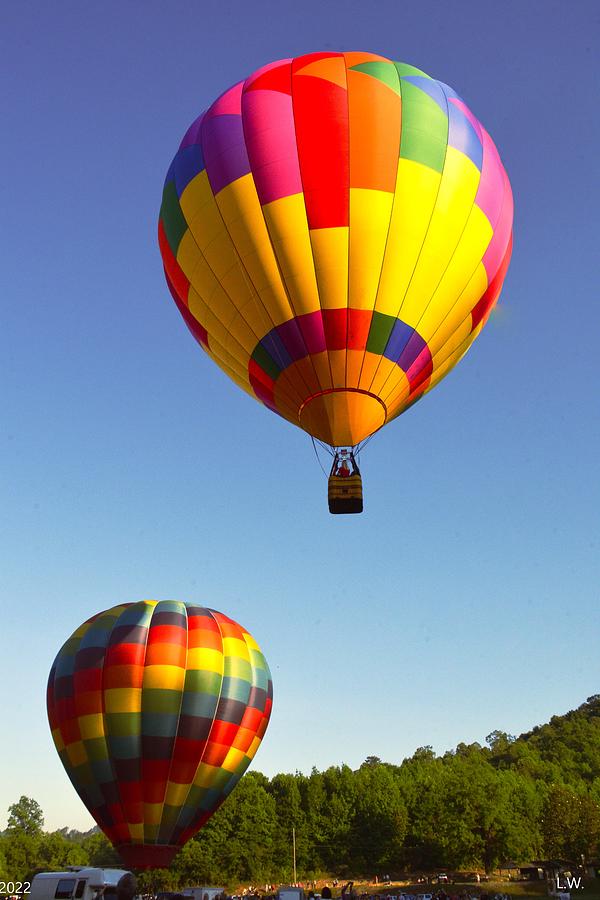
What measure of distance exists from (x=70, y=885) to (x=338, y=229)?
59.8 ft

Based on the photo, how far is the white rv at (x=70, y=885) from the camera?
21.1 meters

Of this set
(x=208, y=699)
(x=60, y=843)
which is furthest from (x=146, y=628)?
(x=60, y=843)

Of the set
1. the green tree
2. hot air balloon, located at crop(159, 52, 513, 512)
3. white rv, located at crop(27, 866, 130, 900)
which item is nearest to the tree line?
the green tree

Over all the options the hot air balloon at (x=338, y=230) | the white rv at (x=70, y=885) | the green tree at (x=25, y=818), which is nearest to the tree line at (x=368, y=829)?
the green tree at (x=25, y=818)

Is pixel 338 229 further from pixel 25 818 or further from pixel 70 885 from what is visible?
pixel 25 818

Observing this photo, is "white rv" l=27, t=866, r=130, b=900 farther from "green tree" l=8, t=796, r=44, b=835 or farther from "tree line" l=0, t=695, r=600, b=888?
"green tree" l=8, t=796, r=44, b=835

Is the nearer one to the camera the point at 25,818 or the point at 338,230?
the point at 338,230

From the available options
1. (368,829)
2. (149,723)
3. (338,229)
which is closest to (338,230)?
(338,229)

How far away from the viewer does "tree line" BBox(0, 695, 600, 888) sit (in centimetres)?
4128

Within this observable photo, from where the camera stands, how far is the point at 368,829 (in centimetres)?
5066

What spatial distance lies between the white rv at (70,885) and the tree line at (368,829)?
24400mm

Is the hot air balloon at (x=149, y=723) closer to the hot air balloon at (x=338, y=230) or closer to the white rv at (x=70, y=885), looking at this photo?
the white rv at (x=70, y=885)

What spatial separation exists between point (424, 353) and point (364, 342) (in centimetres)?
159

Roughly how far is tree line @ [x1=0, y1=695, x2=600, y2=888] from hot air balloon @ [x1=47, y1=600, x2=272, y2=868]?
21.5 m
